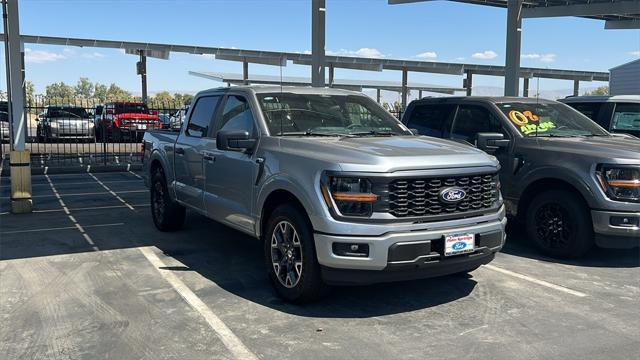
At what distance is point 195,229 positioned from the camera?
8039 mm

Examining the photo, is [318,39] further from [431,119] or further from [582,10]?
[582,10]

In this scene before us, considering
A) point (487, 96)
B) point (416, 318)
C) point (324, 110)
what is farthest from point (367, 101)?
point (416, 318)

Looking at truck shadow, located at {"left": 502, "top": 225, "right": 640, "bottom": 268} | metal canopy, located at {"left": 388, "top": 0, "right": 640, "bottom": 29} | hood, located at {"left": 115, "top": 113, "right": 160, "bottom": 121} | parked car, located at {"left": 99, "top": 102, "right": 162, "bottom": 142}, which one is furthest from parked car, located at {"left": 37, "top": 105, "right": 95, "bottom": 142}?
truck shadow, located at {"left": 502, "top": 225, "right": 640, "bottom": 268}

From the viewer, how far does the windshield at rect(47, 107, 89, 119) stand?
21188 mm

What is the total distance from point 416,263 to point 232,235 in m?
3.83

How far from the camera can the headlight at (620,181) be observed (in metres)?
5.91

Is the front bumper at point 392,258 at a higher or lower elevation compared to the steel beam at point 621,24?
lower

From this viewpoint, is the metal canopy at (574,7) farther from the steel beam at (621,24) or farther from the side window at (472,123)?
the side window at (472,123)

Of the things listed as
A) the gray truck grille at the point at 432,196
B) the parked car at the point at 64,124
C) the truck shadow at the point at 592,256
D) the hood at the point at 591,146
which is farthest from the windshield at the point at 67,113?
the gray truck grille at the point at 432,196

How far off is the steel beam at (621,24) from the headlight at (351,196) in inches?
831

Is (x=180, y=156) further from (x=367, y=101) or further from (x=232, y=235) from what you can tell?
(x=367, y=101)

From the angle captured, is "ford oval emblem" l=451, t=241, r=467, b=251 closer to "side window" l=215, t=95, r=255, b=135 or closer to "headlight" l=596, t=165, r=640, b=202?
"side window" l=215, t=95, r=255, b=135

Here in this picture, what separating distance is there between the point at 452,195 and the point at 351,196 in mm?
864

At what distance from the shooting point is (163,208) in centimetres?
769
